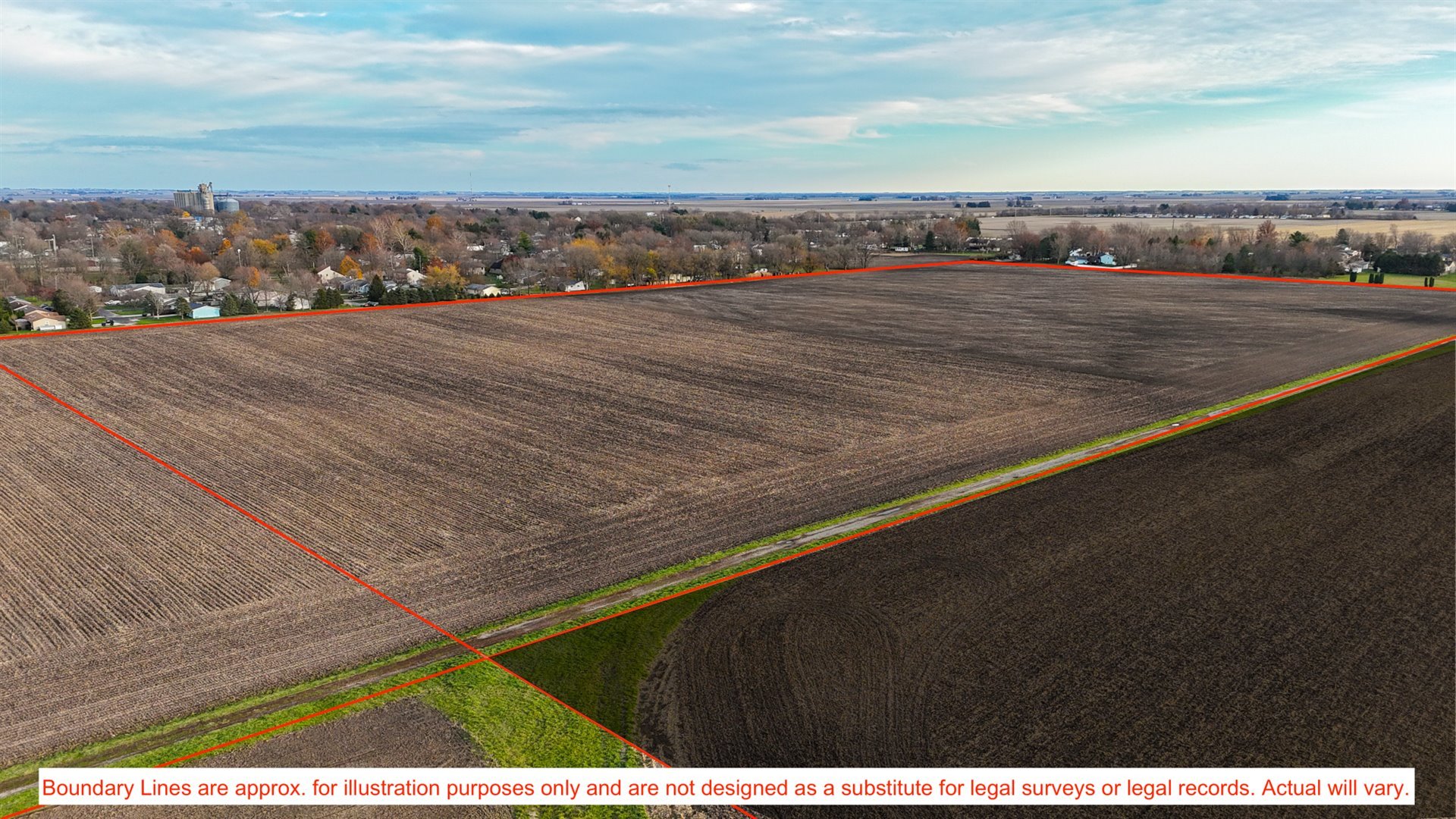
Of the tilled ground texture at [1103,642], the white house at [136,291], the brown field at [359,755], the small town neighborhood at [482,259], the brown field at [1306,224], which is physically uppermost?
the brown field at [1306,224]

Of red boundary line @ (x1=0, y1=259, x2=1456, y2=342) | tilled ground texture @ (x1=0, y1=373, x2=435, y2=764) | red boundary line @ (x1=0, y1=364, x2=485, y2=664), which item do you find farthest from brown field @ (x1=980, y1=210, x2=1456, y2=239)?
tilled ground texture @ (x1=0, y1=373, x2=435, y2=764)

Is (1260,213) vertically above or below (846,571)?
above

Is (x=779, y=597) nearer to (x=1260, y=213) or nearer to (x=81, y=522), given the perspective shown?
(x=81, y=522)

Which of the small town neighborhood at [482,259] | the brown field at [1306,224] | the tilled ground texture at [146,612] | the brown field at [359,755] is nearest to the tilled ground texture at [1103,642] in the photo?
the brown field at [359,755]


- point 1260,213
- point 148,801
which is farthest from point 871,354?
point 1260,213

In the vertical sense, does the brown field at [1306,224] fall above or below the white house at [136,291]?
above

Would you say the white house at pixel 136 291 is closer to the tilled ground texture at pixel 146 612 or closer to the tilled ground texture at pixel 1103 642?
the tilled ground texture at pixel 146 612

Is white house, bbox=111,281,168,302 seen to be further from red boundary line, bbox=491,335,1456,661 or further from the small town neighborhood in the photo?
red boundary line, bbox=491,335,1456,661
